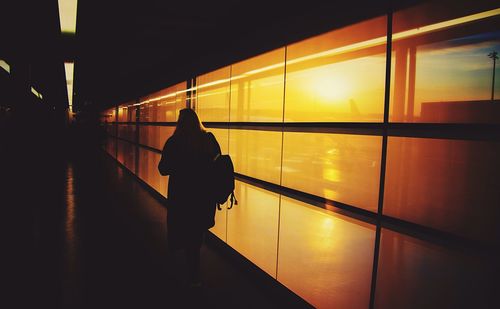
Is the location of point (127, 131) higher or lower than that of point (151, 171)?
higher

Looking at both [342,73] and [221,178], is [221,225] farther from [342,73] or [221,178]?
[342,73]

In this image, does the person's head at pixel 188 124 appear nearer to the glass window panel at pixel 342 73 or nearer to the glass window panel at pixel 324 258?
the glass window panel at pixel 342 73

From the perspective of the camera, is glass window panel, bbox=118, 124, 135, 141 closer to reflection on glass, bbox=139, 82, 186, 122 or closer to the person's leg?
reflection on glass, bbox=139, 82, 186, 122

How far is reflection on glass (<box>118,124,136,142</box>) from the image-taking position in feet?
42.0

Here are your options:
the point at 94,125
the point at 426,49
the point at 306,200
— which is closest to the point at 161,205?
the point at 306,200

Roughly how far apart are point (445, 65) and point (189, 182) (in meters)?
2.47

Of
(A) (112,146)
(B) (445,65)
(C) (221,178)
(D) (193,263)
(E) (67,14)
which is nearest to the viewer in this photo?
(B) (445,65)

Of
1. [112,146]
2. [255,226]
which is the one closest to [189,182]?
[255,226]

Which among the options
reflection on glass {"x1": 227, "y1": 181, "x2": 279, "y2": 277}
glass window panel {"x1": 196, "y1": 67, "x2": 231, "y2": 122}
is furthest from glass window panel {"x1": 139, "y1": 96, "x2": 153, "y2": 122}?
reflection on glass {"x1": 227, "y1": 181, "x2": 279, "y2": 277}

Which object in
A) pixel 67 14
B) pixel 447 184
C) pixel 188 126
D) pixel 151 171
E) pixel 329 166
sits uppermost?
pixel 67 14

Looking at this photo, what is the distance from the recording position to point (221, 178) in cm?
378

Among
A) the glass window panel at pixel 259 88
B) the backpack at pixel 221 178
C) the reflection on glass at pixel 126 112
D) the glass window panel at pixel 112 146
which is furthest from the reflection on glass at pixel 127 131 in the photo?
the backpack at pixel 221 178

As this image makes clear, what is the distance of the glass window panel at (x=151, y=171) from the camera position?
8170 millimetres

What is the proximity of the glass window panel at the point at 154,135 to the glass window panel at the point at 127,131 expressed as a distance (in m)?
1.63
